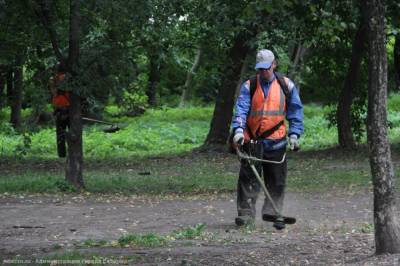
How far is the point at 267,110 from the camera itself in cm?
856

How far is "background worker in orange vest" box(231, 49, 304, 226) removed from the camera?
855 cm

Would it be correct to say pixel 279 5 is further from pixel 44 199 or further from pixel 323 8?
pixel 44 199

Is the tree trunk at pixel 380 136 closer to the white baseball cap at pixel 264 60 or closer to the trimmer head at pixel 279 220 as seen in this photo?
the trimmer head at pixel 279 220

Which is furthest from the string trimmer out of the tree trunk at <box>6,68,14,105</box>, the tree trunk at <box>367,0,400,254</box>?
the tree trunk at <box>6,68,14,105</box>

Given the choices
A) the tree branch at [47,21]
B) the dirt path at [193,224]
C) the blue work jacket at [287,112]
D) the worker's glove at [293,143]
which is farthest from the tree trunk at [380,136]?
the tree branch at [47,21]

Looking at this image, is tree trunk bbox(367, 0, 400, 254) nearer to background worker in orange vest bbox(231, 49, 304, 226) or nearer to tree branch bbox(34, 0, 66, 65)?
background worker in orange vest bbox(231, 49, 304, 226)

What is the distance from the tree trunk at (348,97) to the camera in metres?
18.6

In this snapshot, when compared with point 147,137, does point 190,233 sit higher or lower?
lower

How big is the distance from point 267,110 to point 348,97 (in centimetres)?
1117

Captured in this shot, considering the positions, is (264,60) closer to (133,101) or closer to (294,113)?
(294,113)

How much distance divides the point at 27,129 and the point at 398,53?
9867 millimetres

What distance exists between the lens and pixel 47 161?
733 inches

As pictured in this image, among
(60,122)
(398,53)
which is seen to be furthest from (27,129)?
(398,53)

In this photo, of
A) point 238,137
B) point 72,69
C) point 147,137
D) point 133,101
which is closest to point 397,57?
point 133,101
